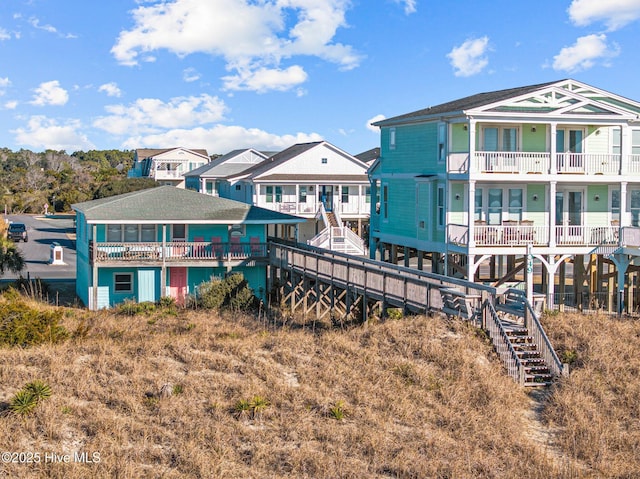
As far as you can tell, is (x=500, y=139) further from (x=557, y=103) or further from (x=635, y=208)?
(x=635, y=208)

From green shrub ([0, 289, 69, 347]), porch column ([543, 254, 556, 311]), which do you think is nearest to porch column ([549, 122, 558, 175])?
porch column ([543, 254, 556, 311])

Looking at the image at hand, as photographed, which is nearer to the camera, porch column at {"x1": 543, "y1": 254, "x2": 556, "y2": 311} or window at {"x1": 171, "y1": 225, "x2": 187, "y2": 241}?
porch column at {"x1": 543, "y1": 254, "x2": 556, "y2": 311}

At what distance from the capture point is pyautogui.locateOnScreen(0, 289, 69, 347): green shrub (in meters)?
21.9

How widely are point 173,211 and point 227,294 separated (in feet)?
15.4

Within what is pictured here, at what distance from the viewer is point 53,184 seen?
11556 cm

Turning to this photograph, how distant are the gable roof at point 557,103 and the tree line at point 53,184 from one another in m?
60.8

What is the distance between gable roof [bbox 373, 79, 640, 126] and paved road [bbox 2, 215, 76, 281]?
76.9 feet

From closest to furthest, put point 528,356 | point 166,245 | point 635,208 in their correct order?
point 528,356 → point 635,208 → point 166,245

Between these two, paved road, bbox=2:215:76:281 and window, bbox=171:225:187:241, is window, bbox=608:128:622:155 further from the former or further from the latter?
paved road, bbox=2:215:76:281

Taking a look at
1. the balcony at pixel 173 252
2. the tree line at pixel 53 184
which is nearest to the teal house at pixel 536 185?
the balcony at pixel 173 252

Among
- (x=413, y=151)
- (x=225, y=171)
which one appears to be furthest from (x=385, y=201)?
(x=225, y=171)

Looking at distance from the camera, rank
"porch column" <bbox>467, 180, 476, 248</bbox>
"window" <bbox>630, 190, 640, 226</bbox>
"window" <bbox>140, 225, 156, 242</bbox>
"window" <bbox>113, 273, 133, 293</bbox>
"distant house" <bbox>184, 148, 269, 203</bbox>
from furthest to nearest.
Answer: "distant house" <bbox>184, 148, 269, 203</bbox> → "window" <bbox>140, 225, 156, 242</bbox> → "window" <bbox>113, 273, 133, 293</bbox> → "window" <bbox>630, 190, 640, 226</bbox> → "porch column" <bbox>467, 180, 476, 248</bbox>

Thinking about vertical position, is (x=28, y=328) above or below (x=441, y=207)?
below

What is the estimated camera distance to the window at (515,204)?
31.8 meters
